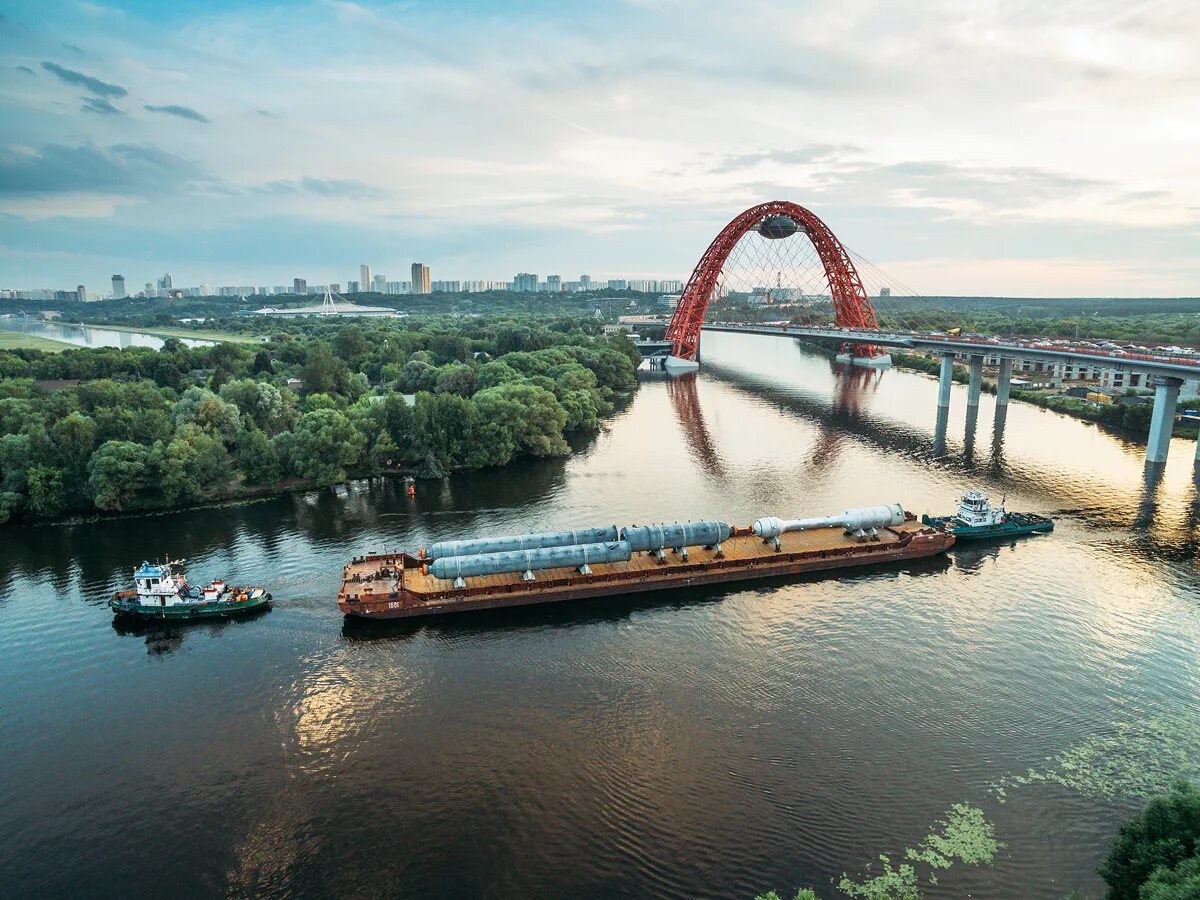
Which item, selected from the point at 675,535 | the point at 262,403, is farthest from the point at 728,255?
the point at 675,535

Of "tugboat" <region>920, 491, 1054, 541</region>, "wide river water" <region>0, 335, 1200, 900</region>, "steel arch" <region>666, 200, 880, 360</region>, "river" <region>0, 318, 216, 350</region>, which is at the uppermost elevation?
Answer: "steel arch" <region>666, 200, 880, 360</region>

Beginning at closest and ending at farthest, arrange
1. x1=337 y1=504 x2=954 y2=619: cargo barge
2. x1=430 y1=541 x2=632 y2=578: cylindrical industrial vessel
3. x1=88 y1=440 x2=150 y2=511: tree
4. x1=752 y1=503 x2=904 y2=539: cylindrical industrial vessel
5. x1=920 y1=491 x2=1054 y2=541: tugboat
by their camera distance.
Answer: x1=337 y1=504 x2=954 y2=619: cargo barge, x1=430 y1=541 x2=632 y2=578: cylindrical industrial vessel, x1=752 y1=503 x2=904 y2=539: cylindrical industrial vessel, x1=920 y1=491 x2=1054 y2=541: tugboat, x1=88 y1=440 x2=150 y2=511: tree

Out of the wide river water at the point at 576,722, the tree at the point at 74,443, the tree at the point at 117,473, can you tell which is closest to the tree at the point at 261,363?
the tree at the point at 74,443

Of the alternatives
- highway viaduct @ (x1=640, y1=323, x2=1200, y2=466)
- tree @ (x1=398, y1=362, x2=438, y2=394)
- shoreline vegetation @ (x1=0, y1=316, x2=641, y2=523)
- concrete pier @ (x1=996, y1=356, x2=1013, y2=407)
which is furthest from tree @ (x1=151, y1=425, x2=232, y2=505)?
concrete pier @ (x1=996, y1=356, x2=1013, y2=407)

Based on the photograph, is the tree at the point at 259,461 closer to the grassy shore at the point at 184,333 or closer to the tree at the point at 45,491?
the tree at the point at 45,491

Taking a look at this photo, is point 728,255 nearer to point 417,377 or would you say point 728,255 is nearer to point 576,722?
point 417,377

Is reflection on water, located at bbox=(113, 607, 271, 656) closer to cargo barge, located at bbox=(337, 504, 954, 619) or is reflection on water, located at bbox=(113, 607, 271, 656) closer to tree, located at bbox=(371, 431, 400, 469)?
cargo barge, located at bbox=(337, 504, 954, 619)

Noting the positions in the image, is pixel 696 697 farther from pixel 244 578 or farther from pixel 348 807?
pixel 244 578
